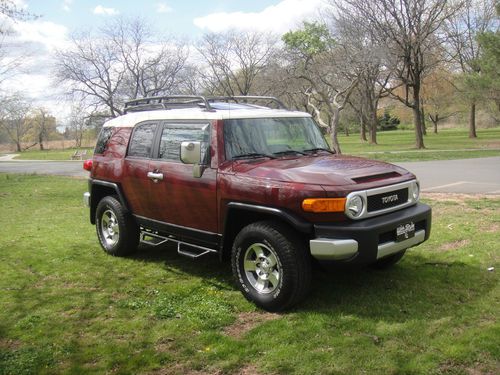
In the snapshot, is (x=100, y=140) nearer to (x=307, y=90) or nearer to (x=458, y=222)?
(x=458, y=222)

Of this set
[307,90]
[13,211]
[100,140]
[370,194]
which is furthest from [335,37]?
[370,194]

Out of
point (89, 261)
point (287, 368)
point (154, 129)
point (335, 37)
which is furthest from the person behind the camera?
point (335, 37)

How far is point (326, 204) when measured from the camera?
4125mm

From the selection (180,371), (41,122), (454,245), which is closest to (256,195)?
(180,371)

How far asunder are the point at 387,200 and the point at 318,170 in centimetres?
71

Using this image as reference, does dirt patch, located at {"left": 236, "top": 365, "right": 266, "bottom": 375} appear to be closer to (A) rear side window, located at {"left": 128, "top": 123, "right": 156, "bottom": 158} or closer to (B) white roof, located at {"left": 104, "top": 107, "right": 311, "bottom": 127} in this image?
(B) white roof, located at {"left": 104, "top": 107, "right": 311, "bottom": 127}

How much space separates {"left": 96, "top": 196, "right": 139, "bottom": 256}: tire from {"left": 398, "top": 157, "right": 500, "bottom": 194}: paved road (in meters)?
7.88

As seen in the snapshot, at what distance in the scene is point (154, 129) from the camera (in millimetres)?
5859

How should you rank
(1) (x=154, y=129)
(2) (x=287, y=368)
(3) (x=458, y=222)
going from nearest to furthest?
(2) (x=287, y=368), (1) (x=154, y=129), (3) (x=458, y=222)

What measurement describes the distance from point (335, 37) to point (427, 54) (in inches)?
291

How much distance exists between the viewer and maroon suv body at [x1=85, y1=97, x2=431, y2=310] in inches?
165

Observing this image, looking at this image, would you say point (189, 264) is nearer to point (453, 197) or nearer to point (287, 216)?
point (287, 216)

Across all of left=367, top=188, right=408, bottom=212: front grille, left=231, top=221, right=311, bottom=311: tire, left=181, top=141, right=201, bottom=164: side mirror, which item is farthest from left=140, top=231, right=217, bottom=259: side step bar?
left=367, top=188, right=408, bottom=212: front grille

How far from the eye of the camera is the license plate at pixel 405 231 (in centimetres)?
448
